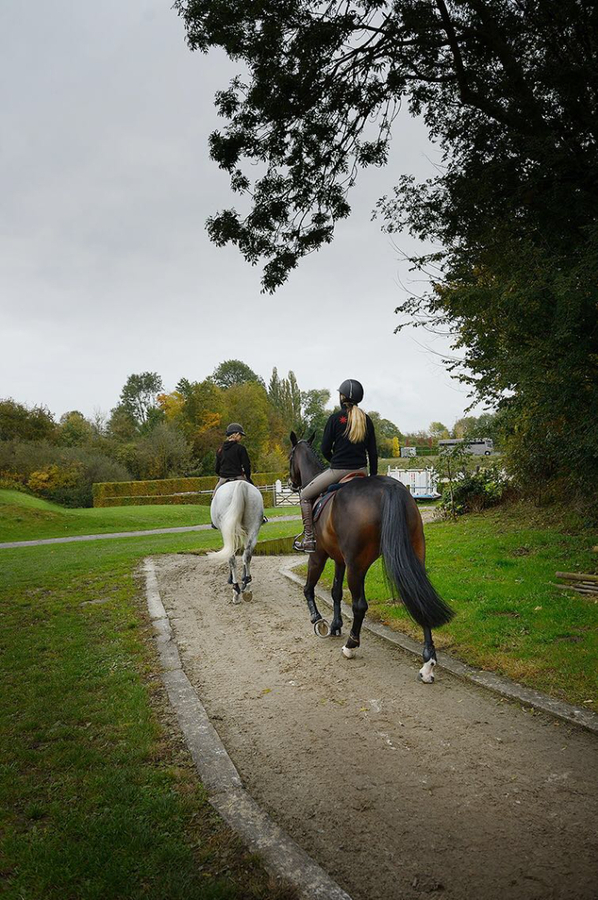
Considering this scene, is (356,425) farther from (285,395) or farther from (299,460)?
(285,395)

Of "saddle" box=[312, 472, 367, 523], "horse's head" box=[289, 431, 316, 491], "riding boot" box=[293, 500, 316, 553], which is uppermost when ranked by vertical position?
"horse's head" box=[289, 431, 316, 491]

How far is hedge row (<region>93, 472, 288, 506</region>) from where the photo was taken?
114ft

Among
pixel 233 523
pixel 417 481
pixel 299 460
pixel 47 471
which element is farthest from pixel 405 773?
pixel 47 471

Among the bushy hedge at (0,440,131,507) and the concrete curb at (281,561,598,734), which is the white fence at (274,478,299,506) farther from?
the concrete curb at (281,561,598,734)

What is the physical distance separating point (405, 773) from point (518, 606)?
12.8 feet

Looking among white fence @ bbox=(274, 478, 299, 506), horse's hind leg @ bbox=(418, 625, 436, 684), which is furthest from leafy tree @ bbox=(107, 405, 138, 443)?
horse's hind leg @ bbox=(418, 625, 436, 684)

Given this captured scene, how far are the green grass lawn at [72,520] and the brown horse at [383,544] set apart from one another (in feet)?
62.4

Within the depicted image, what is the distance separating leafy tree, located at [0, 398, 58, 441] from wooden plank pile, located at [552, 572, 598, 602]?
37193mm

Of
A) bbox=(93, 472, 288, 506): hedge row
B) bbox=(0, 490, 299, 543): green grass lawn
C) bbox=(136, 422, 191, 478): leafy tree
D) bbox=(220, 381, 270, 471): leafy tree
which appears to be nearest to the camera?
bbox=(0, 490, 299, 543): green grass lawn

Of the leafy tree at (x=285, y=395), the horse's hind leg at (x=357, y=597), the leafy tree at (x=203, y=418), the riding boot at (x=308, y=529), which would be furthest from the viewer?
the leafy tree at (x=285, y=395)

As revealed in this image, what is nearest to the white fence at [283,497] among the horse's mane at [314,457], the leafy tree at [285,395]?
the horse's mane at [314,457]

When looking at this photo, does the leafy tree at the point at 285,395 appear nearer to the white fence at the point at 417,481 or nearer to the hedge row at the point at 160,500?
the hedge row at the point at 160,500

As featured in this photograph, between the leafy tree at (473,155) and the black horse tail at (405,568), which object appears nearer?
the black horse tail at (405,568)

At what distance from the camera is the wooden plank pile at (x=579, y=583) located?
700 centimetres
